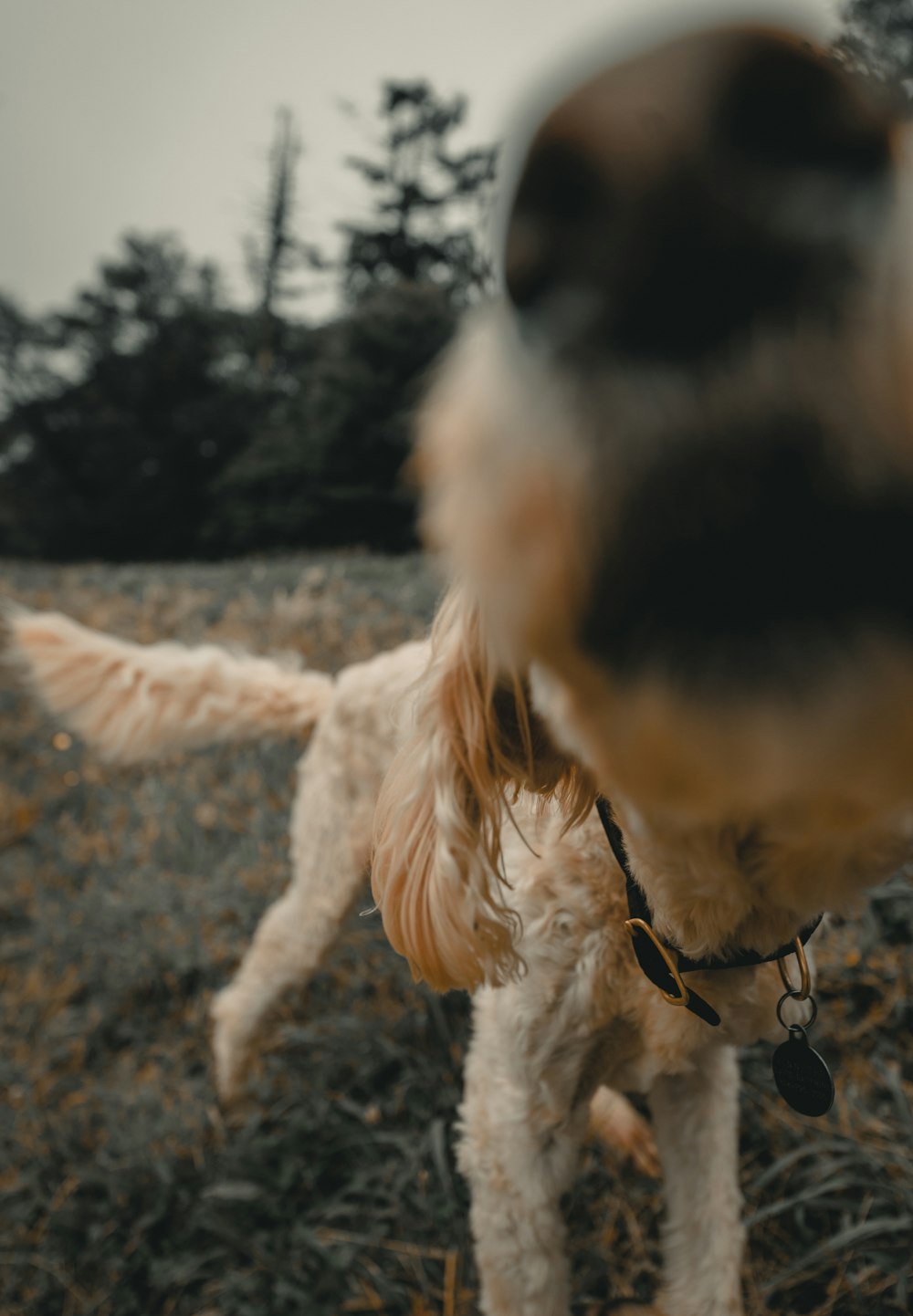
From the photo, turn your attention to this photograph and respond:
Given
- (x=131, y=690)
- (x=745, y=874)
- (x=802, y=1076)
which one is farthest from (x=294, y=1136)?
(x=745, y=874)

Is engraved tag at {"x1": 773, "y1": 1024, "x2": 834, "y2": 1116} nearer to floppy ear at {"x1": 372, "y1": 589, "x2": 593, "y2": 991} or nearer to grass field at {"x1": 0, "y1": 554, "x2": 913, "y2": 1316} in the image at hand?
floppy ear at {"x1": 372, "y1": 589, "x2": 593, "y2": 991}

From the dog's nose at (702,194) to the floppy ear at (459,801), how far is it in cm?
49

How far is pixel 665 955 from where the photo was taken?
116 cm

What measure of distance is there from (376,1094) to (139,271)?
22971 millimetres

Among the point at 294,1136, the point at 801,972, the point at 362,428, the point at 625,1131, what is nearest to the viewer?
the point at 801,972

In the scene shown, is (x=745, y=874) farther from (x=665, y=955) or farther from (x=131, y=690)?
(x=131, y=690)

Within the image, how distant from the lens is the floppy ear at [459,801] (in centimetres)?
103

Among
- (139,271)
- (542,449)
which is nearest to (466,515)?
(542,449)

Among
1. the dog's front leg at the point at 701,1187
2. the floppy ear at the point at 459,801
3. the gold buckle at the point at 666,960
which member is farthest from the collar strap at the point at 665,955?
the dog's front leg at the point at 701,1187

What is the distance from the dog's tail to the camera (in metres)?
2.32

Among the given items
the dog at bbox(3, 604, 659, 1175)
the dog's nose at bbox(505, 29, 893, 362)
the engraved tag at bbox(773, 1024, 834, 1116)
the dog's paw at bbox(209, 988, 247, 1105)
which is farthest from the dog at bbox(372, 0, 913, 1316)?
the dog's paw at bbox(209, 988, 247, 1105)

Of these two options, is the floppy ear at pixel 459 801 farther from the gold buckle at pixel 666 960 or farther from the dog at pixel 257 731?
the dog at pixel 257 731

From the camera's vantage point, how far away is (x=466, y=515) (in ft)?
1.85

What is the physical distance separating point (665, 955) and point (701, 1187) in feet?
2.36
